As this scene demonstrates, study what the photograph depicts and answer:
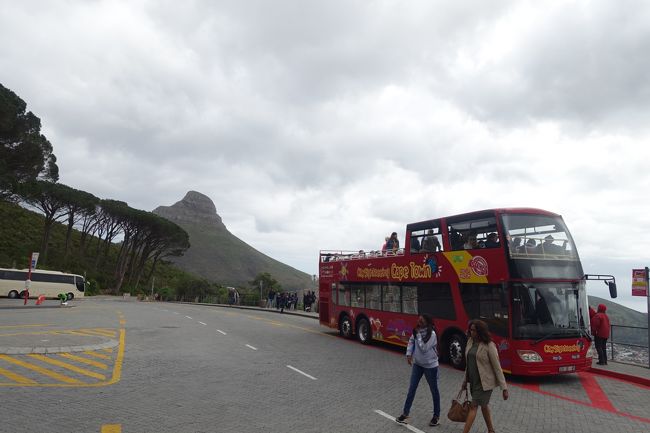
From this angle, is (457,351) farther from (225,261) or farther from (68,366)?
(225,261)

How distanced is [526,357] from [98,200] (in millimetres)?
70313

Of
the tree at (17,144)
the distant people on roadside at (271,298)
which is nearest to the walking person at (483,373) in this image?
the distant people on roadside at (271,298)

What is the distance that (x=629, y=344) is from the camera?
46.1ft

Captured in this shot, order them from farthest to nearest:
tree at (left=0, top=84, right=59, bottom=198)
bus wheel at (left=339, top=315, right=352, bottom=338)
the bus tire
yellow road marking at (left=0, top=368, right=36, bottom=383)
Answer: tree at (left=0, top=84, right=59, bottom=198) → bus wheel at (left=339, top=315, right=352, bottom=338) → the bus tire → yellow road marking at (left=0, top=368, right=36, bottom=383)

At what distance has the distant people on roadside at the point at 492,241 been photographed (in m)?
11.8

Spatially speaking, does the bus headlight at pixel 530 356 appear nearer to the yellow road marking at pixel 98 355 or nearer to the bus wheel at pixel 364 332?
the bus wheel at pixel 364 332

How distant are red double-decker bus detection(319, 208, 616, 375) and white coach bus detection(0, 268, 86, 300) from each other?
141ft

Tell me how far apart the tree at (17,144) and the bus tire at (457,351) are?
124ft

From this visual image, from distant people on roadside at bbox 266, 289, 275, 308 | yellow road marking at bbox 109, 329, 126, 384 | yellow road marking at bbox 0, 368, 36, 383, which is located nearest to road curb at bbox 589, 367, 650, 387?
yellow road marking at bbox 109, 329, 126, 384

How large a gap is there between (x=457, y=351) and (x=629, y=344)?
577cm

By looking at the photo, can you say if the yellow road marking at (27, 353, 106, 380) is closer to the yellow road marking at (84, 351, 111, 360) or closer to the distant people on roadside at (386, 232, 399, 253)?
the yellow road marking at (84, 351, 111, 360)

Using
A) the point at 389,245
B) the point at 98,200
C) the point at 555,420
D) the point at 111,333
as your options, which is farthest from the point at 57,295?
the point at 555,420

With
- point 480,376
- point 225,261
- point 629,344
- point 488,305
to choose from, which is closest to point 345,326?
point 488,305

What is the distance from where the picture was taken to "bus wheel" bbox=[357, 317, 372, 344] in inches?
697
